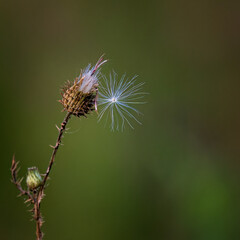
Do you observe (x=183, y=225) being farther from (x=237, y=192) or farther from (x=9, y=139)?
(x=9, y=139)

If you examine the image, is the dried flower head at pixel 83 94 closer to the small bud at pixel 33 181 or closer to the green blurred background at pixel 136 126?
the small bud at pixel 33 181

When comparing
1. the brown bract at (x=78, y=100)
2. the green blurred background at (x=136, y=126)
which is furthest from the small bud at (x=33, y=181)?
the green blurred background at (x=136, y=126)

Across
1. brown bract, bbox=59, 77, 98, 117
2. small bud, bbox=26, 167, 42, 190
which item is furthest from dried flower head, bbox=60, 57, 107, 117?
small bud, bbox=26, 167, 42, 190

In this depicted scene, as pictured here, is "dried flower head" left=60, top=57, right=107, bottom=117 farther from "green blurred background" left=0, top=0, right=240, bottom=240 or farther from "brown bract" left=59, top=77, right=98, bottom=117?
"green blurred background" left=0, top=0, right=240, bottom=240

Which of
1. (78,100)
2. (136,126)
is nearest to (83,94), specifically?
(78,100)

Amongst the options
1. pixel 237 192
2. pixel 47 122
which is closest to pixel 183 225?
pixel 237 192

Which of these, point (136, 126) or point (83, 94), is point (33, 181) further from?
point (136, 126)
